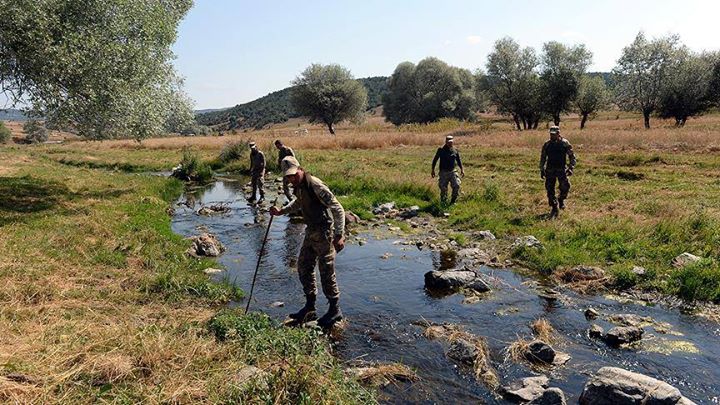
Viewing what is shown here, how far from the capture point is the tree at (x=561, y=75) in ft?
194

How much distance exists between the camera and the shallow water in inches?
261

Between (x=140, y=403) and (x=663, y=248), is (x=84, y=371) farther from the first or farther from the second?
(x=663, y=248)

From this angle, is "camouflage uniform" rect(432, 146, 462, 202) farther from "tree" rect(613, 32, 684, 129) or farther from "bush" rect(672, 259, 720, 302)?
"tree" rect(613, 32, 684, 129)

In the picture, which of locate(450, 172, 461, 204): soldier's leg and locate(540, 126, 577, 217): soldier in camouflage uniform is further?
locate(450, 172, 461, 204): soldier's leg

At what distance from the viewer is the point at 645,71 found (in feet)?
187

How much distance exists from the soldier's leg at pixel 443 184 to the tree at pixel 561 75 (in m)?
49.0

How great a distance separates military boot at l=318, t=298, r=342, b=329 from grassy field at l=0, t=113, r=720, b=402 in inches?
59.1

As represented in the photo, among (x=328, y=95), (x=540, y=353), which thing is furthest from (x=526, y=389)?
(x=328, y=95)

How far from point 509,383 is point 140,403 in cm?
471

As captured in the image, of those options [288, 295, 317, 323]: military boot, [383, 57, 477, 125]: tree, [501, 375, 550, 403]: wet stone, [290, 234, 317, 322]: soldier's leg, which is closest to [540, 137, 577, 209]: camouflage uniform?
[290, 234, 317, 322]: soldier's leg

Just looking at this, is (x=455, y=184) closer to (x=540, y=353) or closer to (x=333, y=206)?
(x=333, y=206)

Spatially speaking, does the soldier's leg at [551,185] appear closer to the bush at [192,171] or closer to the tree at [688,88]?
the bush at [192,171]

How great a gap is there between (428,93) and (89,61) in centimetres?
6760

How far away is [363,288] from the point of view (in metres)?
10.5
